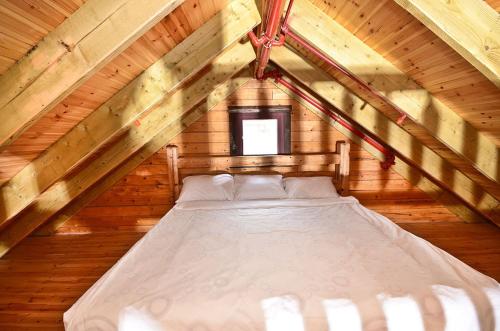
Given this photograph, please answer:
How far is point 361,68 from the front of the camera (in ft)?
5.49

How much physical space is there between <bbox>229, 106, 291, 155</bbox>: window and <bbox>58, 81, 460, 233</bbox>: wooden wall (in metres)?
0.09

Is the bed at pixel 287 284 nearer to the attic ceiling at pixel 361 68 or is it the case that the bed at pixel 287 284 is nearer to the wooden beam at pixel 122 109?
the wooden beam at pixel 122 109

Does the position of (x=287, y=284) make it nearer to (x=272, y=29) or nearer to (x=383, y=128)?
(x=272, y=29)

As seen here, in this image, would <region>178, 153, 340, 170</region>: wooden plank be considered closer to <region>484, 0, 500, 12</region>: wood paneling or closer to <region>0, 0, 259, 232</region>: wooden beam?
<region>0, 0, 259, 232</region>: wooden beam

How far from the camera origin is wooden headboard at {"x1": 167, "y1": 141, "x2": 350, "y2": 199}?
2887mm

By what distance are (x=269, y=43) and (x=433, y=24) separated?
81cm

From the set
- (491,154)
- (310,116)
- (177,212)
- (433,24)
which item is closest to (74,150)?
(177,212)

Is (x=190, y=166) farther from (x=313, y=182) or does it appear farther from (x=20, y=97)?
(x=20, y=97)

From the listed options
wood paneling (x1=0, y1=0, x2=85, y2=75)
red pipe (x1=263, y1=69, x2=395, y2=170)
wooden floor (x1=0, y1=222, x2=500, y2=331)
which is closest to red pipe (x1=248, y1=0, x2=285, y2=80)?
wood paneling (x1=0, y1=0, x2=85, y2=75)

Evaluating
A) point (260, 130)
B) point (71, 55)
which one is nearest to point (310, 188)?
point (260, 130)

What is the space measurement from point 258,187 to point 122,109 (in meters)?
1.44

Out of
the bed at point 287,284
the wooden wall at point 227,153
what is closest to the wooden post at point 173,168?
the wooden wall at point 227,153

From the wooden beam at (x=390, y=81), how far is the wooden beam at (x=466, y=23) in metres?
0.60

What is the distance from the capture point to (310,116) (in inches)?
120
